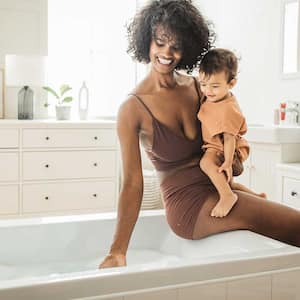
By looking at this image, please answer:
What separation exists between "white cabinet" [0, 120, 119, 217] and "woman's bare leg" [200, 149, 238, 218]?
2.58 meters

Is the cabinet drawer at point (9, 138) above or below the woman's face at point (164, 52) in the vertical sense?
below

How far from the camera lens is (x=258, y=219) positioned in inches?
58.6

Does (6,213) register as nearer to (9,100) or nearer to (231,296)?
(9,100)

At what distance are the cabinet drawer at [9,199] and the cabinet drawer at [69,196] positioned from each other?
0.07 m

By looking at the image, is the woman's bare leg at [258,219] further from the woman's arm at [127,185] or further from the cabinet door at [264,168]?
the cabinet door at [264,168]

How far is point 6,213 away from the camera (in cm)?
379

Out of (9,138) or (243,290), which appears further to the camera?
(9,138)

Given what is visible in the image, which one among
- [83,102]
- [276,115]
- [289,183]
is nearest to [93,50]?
[83,102]

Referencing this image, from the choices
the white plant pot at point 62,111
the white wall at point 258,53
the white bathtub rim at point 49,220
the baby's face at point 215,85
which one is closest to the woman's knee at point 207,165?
the baby's face at point 215,85

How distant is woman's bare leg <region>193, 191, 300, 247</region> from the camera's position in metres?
1.47

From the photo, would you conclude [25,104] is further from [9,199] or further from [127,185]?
[127,185]

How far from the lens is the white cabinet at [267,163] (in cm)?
299

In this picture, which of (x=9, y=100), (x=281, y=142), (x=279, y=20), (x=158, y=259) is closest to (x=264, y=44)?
(x=279, y=20)

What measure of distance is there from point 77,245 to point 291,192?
147cm
